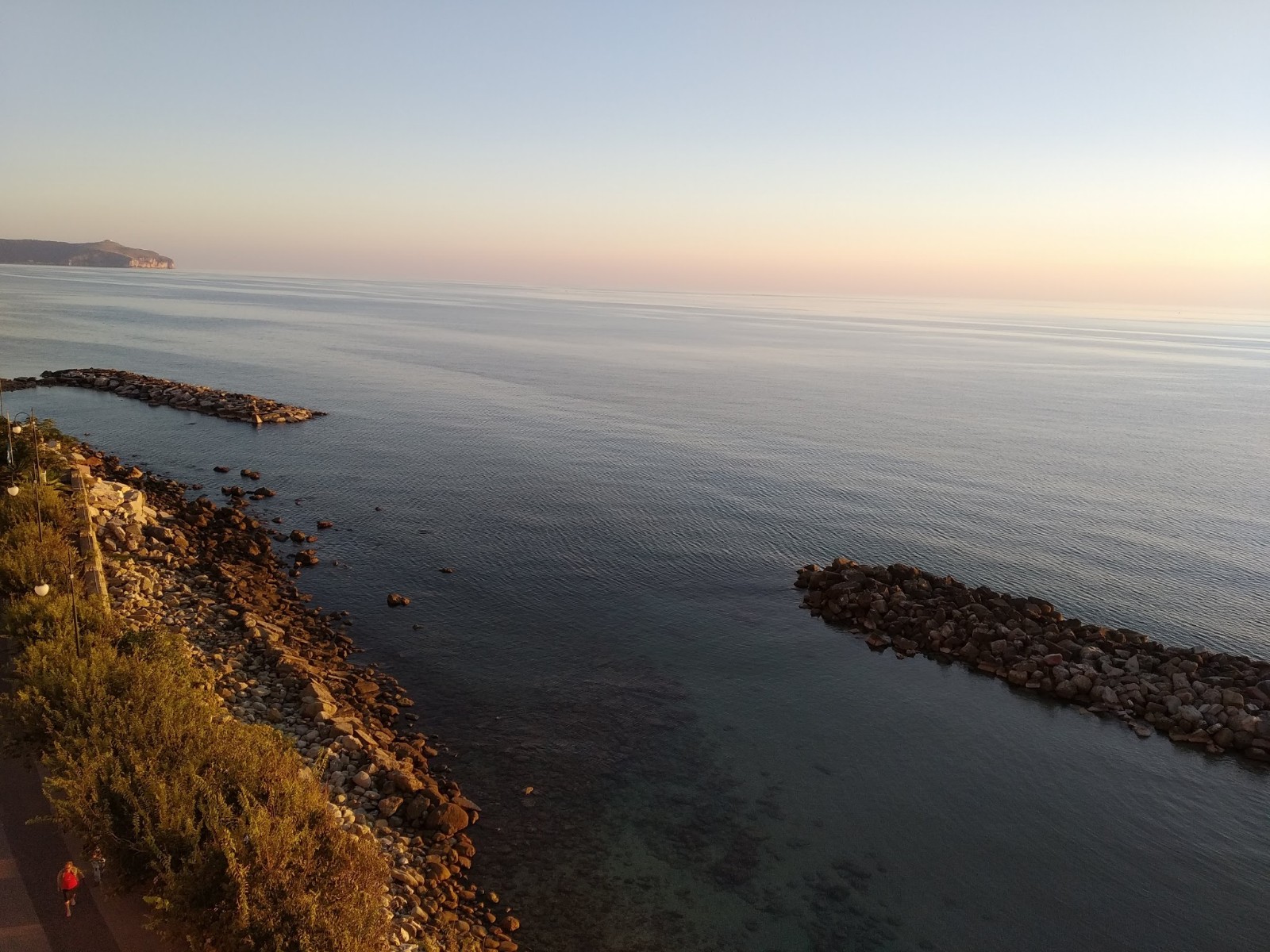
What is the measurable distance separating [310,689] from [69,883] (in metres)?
11.6

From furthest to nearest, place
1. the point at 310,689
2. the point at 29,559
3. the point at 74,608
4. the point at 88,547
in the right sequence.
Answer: the point at 88,547, the point at 29,559, the point at 310,689, the point at 74,608

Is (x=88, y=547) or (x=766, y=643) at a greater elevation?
(x=88, y=547)

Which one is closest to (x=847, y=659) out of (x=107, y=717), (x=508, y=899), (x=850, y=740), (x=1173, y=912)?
(x=850, y=740)

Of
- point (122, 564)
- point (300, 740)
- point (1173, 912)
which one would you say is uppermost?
point (122, 564)

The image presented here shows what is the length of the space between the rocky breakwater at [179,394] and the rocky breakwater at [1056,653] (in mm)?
56119

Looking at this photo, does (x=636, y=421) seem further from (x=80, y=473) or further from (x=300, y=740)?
(x=300, y=740)

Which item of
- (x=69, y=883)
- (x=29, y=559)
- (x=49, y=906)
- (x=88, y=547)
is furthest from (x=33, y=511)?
(x=69, y=883)

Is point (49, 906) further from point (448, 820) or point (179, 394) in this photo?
point (179, 394)

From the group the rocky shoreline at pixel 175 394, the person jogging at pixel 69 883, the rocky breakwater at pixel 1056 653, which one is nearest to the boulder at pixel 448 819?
the person jogging at pixel 69 883

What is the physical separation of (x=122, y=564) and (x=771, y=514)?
38263 millimetres

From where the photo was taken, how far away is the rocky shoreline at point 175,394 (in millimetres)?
74688

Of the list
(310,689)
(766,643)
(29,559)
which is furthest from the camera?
(766,643)

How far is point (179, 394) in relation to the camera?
260 ft

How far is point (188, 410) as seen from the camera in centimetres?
7631
